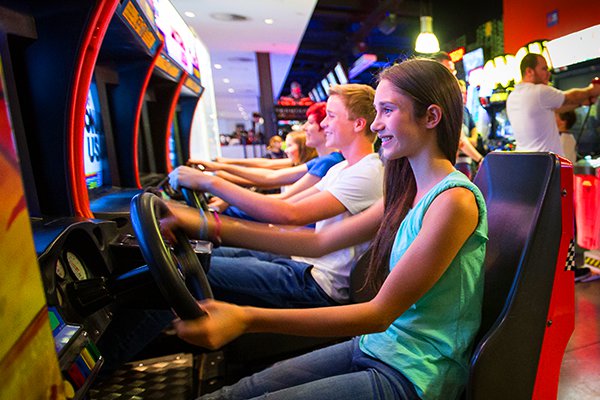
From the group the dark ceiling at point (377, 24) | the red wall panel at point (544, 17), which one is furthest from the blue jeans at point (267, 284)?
the dark ceiling at point (377, 24)

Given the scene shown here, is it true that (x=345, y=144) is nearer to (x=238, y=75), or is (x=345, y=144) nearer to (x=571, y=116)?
(x=571, y=116)

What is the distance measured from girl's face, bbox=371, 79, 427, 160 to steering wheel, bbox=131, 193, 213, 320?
0.57 meters

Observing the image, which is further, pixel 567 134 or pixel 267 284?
pixel 567 134

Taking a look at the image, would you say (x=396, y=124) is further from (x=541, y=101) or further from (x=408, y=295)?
(x=541, y=101)

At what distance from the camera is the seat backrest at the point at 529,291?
86cm

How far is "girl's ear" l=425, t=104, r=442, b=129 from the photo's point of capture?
944 millimetres

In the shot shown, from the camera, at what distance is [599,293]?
249 centimetres

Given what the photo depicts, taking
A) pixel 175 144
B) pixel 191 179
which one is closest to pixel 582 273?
pixel 191 179

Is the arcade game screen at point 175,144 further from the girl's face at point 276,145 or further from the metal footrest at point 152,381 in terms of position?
the girl's face at point 276,145

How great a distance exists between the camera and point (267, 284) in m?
1.57

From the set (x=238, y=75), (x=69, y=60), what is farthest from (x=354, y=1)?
(x=69, y=60)

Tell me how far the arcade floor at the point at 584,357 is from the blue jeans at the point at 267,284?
3.46ft

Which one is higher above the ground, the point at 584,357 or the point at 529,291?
the point at 529,291

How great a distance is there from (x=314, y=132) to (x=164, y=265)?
1.89m
